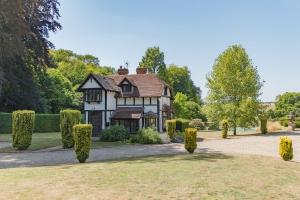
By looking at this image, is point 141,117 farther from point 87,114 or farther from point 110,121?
point 87,114

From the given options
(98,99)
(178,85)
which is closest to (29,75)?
(98,99)

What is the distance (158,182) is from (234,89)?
36110 millimetres

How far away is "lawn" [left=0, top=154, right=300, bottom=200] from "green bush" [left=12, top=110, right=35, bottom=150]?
12.8 m

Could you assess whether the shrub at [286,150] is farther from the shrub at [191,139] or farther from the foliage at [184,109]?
the foliage at [184,109]

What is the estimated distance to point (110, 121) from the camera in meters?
47.2

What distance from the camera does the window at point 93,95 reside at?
152 feet

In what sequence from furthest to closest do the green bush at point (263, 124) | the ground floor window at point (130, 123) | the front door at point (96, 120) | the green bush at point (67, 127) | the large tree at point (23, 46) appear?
the green bush at point (263, 124) < the front door at point (96, 120) < the ground floor window at point (130, 123) < the large tree at point (23, 46) < the green bush at point (67, 127)

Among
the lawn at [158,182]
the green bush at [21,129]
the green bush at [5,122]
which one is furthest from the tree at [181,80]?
the lawn at [158,182]

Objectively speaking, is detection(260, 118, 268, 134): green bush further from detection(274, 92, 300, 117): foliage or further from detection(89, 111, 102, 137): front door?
detection(274, 92, 300, 117): foliage

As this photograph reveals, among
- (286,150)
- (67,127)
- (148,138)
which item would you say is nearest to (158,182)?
(286,150)

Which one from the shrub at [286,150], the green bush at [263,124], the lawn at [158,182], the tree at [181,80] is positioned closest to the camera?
the lawn at [158,182]

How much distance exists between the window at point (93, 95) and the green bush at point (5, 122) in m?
10.2

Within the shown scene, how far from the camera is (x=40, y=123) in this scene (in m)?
51.3

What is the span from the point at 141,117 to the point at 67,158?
76.4ft
